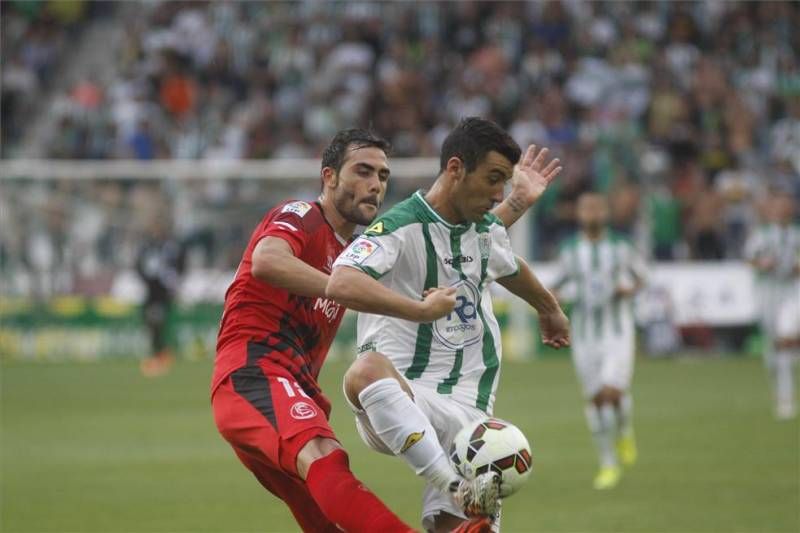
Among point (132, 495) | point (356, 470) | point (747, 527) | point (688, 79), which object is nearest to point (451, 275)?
point (747, 527)

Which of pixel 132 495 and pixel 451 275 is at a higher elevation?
pixel 451 275

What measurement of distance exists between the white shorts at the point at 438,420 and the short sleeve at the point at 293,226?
30.2 inches

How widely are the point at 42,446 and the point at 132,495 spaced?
3.88 meters

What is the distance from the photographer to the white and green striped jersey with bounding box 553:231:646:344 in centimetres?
1396

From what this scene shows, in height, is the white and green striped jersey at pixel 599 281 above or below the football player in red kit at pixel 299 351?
below

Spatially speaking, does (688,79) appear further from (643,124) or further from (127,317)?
(127,317)

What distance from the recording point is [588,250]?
46.8 feet

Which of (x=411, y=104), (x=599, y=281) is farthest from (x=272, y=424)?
(x=411, y=104)

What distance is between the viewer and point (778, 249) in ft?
61.7

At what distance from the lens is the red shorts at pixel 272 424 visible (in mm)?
6434

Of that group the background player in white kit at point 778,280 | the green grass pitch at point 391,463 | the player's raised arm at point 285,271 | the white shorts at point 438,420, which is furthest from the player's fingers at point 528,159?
the background player in white kit at point 778,280

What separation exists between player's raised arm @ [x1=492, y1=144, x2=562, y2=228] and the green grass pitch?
3268mm

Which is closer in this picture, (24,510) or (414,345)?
(414,345)

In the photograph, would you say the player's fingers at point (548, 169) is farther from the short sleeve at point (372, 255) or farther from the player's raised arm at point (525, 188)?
the short sleeve at point (372, 255)
